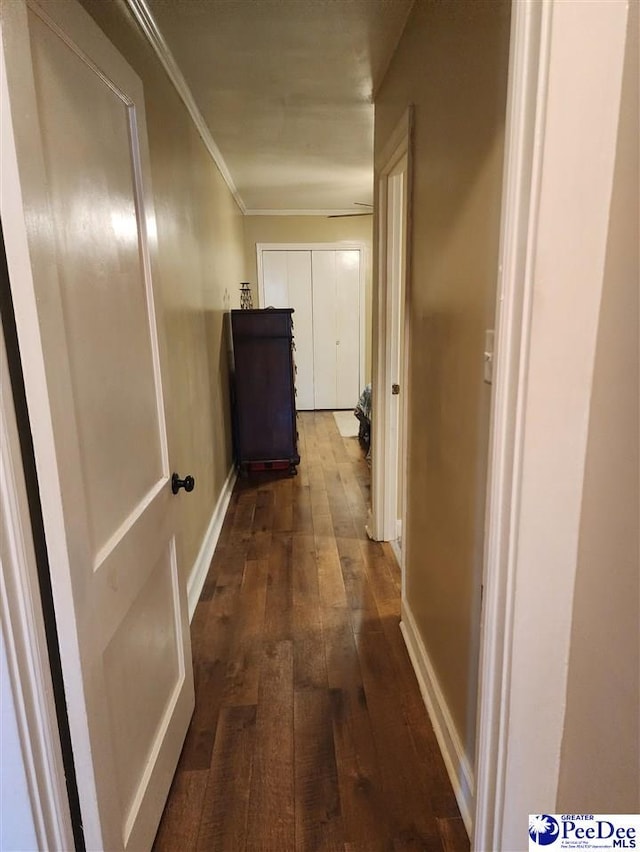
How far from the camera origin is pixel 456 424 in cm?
144

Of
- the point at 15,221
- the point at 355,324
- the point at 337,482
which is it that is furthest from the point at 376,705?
the point at 355,324

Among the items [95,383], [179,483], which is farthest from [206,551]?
[95,383]

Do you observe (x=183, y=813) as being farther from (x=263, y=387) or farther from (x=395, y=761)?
(x=263, y=387)

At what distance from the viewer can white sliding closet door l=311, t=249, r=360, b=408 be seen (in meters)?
6.45

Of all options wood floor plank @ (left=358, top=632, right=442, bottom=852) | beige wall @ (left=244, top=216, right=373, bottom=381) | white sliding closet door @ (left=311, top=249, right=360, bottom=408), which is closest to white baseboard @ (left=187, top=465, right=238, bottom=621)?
wood floor plank @ (left=358, top=632, right=442, bottom=852)

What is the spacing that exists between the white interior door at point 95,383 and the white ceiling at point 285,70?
91cm

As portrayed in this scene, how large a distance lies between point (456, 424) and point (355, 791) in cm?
110

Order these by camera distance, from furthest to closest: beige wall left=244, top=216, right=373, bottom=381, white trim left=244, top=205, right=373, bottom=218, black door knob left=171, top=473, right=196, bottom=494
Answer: beige wall left=244, top=216, right=373, bottom=381, white trim left=244, top=205, right=373, bottom=218, black door knob left=171, top=473, right=196, bottom=494

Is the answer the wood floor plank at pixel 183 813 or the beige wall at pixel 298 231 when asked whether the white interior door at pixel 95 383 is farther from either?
the beige wall at pixel 298 231

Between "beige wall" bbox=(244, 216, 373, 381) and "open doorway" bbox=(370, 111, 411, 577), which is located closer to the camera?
"open doorway" bbox=(370, 111, 411, 577)

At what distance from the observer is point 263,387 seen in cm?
414

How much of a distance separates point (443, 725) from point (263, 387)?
9.77 ft
